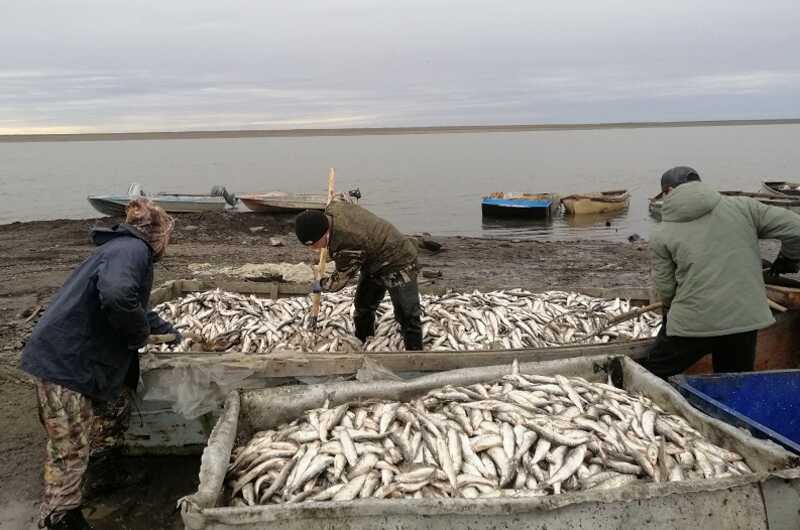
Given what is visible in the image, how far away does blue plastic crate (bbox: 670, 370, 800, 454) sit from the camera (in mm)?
4660

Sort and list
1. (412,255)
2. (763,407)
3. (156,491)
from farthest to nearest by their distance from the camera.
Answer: (412,255)
(156,491)
(763,407)

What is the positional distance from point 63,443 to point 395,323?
370 centimetres

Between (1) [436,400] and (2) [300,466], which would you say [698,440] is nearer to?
(1) [436,400]

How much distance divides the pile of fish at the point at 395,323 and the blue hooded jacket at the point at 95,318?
195cm

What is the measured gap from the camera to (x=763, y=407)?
15.6 ft

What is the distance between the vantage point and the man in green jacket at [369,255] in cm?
571

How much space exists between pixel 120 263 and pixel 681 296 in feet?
14.6

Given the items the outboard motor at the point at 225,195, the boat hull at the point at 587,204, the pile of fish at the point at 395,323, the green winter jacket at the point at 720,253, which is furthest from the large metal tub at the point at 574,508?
the boat hull at the point at 587,204

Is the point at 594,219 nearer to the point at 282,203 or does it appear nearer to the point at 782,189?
the point at 782,189

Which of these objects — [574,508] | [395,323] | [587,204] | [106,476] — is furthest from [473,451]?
[587,204]

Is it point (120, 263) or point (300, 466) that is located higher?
point (120, 263)

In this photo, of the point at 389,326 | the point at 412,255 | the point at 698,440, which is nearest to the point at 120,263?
the point at 412,255

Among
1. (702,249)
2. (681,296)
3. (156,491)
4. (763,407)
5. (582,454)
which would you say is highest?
(702,249)

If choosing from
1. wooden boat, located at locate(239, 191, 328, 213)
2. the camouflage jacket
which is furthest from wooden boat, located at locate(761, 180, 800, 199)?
the camouflage jacket
